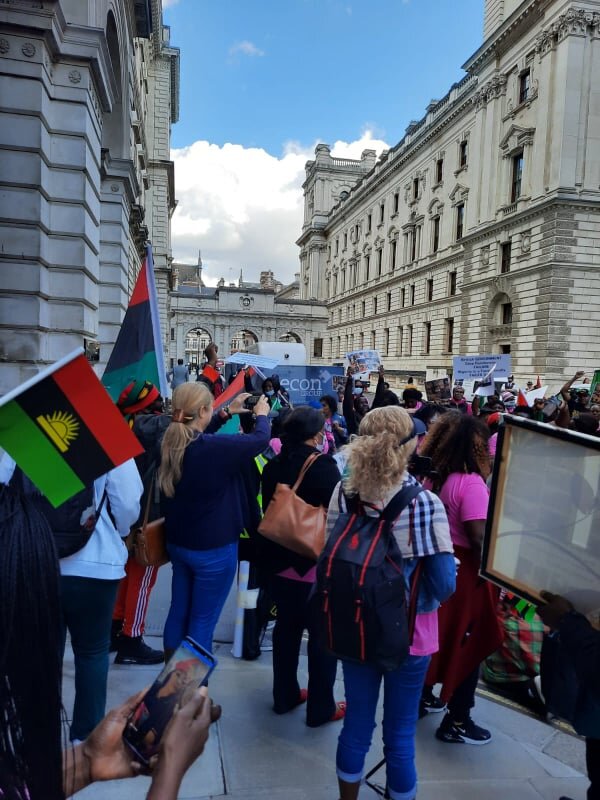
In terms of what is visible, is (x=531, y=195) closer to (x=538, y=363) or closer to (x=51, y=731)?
(x=538, y=363)

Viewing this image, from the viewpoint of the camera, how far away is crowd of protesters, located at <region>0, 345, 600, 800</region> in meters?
1.19

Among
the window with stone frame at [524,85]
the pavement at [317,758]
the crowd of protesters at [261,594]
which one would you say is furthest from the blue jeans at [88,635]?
the window with stone frame at [524,85]

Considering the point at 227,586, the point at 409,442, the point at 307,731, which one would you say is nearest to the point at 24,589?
the point at 409,442

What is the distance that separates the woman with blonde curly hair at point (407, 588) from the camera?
2.24 metres

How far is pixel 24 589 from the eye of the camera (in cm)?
125

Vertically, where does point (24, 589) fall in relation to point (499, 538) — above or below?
above

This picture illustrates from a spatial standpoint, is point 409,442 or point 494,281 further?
point 494,281

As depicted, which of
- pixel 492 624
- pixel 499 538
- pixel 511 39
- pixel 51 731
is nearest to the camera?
pixel 51 731

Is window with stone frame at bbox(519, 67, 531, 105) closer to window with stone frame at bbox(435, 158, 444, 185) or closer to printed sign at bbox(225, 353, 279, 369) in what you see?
window with stone frame at bbox(435, 158, 444, 185)

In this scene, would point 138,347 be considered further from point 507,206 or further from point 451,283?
point 451,283

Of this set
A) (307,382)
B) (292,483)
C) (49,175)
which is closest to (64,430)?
(292,483)

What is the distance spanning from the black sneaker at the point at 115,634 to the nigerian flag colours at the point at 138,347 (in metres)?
1.65

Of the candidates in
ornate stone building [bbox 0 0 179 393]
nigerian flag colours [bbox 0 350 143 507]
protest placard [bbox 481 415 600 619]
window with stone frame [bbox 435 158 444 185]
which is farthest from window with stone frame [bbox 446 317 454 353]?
nigerian flag colours [bbox 0 350 143 507]

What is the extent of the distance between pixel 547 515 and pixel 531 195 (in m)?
27.9
